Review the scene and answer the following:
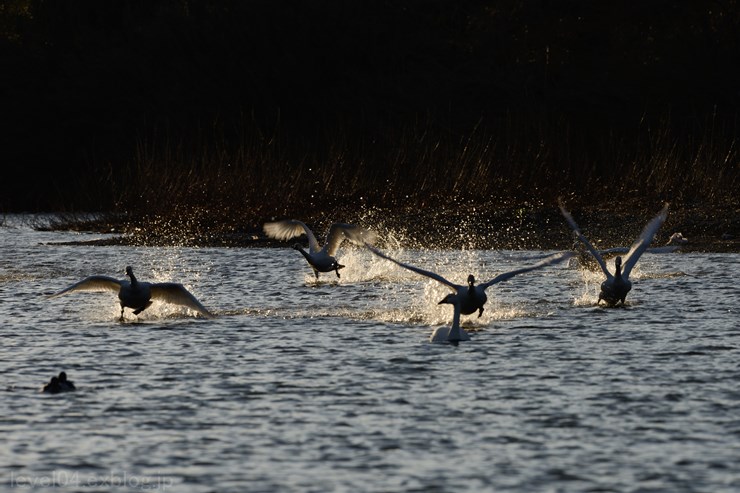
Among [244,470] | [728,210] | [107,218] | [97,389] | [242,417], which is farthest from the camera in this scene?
[107,218]

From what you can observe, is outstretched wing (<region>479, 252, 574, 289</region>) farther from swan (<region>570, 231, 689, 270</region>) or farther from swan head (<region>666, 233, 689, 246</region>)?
swan head (<region>666, 233, 689, 246</region>)

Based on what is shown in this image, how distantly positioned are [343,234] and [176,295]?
238 inches

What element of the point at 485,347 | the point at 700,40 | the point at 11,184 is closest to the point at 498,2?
the point at 700,40

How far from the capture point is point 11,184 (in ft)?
171

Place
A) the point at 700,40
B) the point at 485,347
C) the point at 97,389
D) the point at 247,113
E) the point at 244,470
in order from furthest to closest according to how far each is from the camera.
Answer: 1. the point at 247,113
2. the point at 700,40
3. the point at 485,347
4. the point at 97,389
5. the point at 244,470

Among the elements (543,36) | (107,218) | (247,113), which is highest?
(543,36)

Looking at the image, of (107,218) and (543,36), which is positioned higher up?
(543,36)

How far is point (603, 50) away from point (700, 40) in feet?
11.9

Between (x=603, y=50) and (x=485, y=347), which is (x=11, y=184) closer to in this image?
(x=603, y=50)

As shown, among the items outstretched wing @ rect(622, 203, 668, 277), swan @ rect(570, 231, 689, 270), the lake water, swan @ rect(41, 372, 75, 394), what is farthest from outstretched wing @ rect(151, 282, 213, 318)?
outstretched wing @ rect(622, 203, 668, 277)

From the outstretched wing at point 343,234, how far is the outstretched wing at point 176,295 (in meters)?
5.44

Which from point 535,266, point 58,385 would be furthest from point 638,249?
point 58,385

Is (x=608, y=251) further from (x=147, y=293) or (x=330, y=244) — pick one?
(x=147, y=293)

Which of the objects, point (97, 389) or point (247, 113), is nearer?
point (97, 389)
